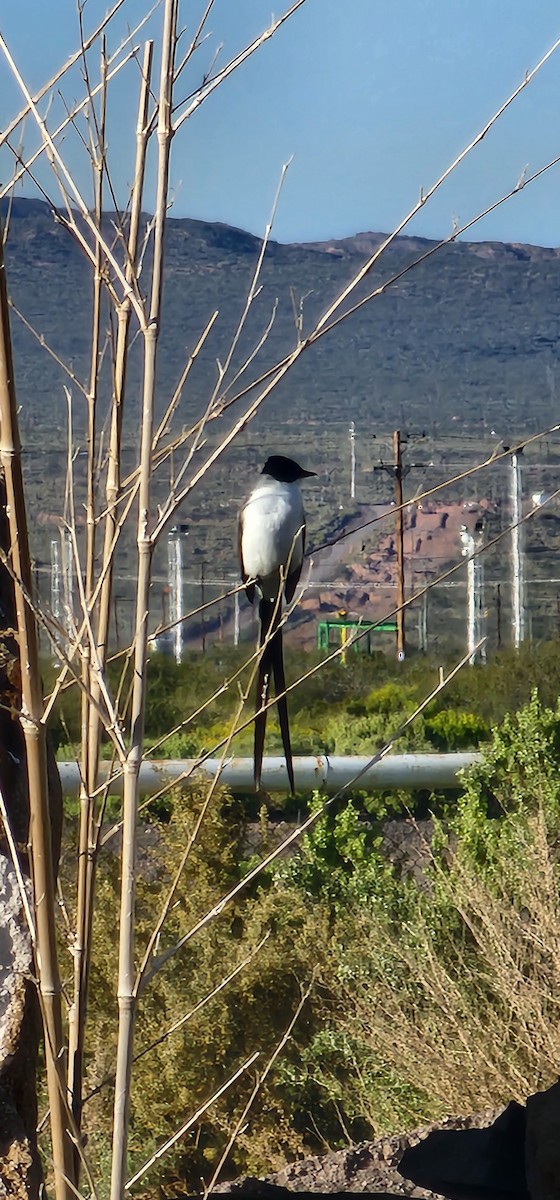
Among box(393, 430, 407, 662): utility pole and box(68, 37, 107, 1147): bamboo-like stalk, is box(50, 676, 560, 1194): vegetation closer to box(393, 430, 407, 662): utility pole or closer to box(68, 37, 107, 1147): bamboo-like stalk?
box(68, 37, 107, 1147): bamboo-like stalk

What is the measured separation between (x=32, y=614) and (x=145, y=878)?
292 cm

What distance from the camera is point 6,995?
1.65 m

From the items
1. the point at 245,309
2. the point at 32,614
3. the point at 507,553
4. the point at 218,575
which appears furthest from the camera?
the point at 507,553

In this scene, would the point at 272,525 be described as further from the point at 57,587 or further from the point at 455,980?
the point at 57,587

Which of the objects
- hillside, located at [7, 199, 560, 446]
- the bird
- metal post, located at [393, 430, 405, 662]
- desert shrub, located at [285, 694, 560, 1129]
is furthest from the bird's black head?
hillside, located at [7, 199, 560, 446]

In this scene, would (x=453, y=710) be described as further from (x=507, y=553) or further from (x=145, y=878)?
(x=507, y=553)

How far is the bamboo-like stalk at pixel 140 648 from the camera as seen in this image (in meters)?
1.11

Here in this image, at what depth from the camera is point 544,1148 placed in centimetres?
244

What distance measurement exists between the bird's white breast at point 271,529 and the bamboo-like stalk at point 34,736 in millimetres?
2093

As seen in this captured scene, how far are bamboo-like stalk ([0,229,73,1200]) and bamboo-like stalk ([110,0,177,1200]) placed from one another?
72 mm

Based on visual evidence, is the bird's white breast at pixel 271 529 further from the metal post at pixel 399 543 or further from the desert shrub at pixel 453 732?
the desert shrub at pixel 453 732

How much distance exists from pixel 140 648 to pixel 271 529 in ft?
7.38

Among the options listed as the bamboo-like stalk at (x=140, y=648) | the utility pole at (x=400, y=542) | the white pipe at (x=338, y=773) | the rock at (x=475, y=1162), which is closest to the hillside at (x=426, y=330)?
the utility pole at (x=400, y=542)

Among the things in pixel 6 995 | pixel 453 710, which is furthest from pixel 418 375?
pixel 6 995
